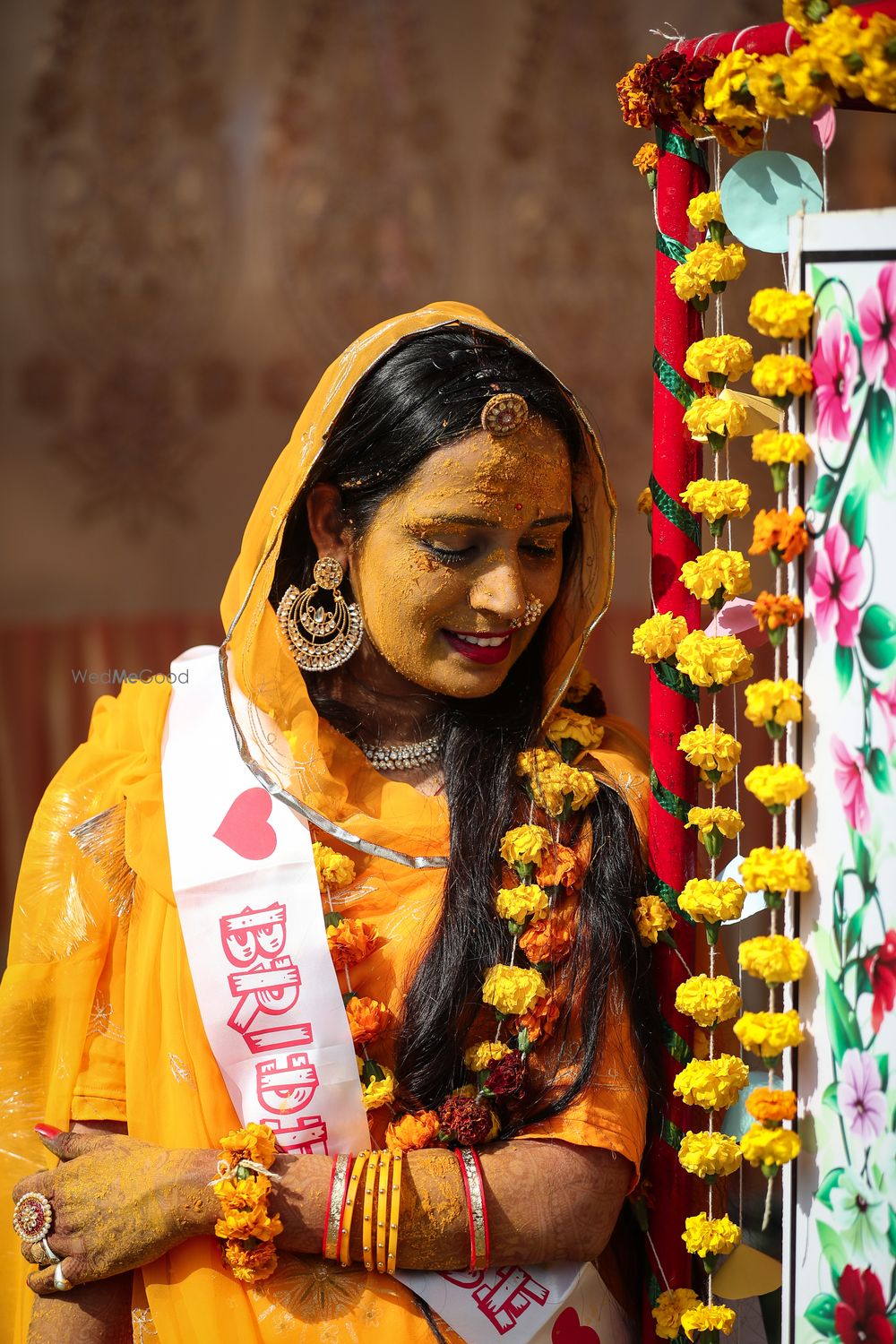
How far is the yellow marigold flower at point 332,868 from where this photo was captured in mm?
1832

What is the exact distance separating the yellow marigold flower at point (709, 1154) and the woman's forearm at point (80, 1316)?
71 centimetres

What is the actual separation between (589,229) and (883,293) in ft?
10.4

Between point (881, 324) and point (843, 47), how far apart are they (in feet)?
0.89

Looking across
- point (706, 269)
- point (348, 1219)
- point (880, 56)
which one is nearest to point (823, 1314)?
point (348, 1219)

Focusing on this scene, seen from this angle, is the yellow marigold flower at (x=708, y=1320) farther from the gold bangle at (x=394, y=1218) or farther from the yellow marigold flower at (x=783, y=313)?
the yellow marigold flower at (x=783, y=313)

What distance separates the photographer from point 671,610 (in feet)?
5.83

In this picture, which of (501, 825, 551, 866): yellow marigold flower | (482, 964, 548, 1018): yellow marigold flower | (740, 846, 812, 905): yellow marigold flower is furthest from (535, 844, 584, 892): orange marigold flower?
(740, 846, 812, 905): yellow marigold flower

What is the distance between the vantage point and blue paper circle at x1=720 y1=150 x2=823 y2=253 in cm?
158

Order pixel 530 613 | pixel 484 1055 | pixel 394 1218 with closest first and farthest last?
pixel 394 1218, pixel 484 1055, pixel 530 613

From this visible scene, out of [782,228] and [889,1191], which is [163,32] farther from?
[889,1191]

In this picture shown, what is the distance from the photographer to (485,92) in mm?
4336

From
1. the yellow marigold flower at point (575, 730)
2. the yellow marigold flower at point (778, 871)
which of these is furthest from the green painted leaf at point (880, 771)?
the yellow marigold flower at point (575, 730)

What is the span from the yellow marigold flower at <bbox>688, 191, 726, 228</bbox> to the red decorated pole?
0.13 ft

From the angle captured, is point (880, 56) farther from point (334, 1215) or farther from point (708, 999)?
point (334, 1215)
